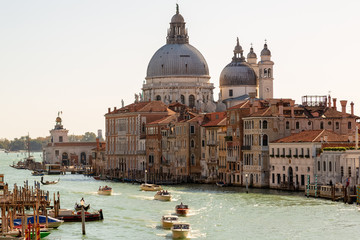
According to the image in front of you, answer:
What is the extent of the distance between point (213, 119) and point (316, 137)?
22570mm

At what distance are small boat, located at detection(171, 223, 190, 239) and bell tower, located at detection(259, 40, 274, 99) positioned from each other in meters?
64.2

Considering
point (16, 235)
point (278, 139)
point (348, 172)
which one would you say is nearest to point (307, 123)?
point (278, 139)

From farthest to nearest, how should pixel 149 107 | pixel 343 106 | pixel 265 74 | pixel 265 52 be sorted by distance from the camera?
pixel 265 74 < pixel 265 52 < pixel 149 107 < pixel 343 106

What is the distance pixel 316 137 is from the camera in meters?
73.5

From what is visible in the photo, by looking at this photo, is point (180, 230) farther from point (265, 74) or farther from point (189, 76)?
point (189, 76)

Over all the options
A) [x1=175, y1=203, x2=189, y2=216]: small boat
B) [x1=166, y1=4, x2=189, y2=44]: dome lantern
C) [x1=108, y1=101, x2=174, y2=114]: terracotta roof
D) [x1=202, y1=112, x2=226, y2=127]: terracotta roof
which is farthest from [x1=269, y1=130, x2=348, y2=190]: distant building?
[x1=166, y1=4, x2=189, y2=44]: dome lantern

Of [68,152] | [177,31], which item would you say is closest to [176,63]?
[177,31]

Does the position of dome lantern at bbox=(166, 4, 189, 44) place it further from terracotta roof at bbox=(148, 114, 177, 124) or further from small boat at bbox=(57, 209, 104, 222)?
small boat at bbox=(57, 209, 104, 222)

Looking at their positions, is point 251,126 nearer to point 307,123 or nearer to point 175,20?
point 307,123

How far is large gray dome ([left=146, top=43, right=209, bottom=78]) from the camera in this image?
430 feet

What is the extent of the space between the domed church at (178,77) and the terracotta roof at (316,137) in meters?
52.5

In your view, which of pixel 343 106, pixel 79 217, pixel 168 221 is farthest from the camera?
pixel 343 106

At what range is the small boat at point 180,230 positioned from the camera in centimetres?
5050

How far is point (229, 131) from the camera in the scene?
86.4m
